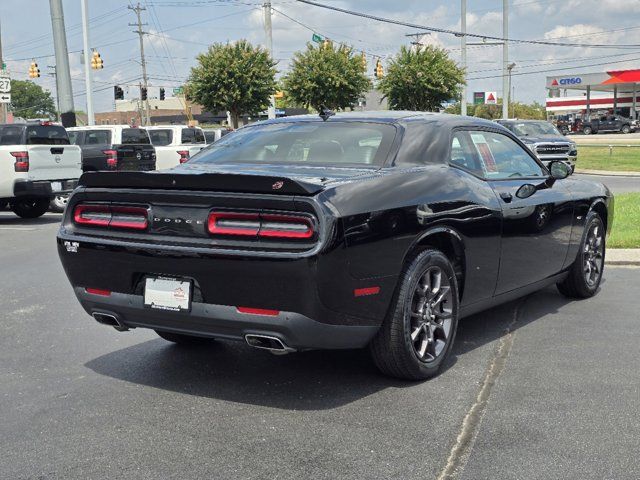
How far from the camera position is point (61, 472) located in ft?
11.7

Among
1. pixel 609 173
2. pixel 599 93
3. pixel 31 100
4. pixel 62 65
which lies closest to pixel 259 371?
pixel 609 173

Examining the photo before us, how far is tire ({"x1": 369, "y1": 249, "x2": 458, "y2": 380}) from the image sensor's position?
14.9 ft

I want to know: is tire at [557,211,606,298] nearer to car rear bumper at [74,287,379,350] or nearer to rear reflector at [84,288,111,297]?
car rear bumper at [74,287,379,350]

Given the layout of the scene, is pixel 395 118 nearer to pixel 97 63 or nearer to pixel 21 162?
pixel 21 162

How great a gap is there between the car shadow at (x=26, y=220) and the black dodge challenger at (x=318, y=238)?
10.4 metres

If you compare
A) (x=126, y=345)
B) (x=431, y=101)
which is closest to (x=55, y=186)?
(x=126, y=345)

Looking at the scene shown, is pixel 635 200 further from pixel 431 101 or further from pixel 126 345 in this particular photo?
pixel 431 101

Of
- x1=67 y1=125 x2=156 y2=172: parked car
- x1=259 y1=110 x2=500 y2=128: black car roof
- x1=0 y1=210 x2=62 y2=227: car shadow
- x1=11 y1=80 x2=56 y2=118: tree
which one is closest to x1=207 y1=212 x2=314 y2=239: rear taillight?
x1=259 y1=110 x2=500 y2=128: black car roof

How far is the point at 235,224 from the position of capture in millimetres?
4211

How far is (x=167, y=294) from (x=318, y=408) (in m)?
1.03

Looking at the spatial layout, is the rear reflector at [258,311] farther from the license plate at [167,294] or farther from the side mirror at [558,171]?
the side mirror at [558,171]

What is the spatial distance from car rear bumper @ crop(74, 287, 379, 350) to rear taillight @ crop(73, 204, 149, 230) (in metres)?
0.40

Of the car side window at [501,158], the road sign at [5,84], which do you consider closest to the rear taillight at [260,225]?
the car side window at [501,158]

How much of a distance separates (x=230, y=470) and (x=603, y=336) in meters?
3.41
